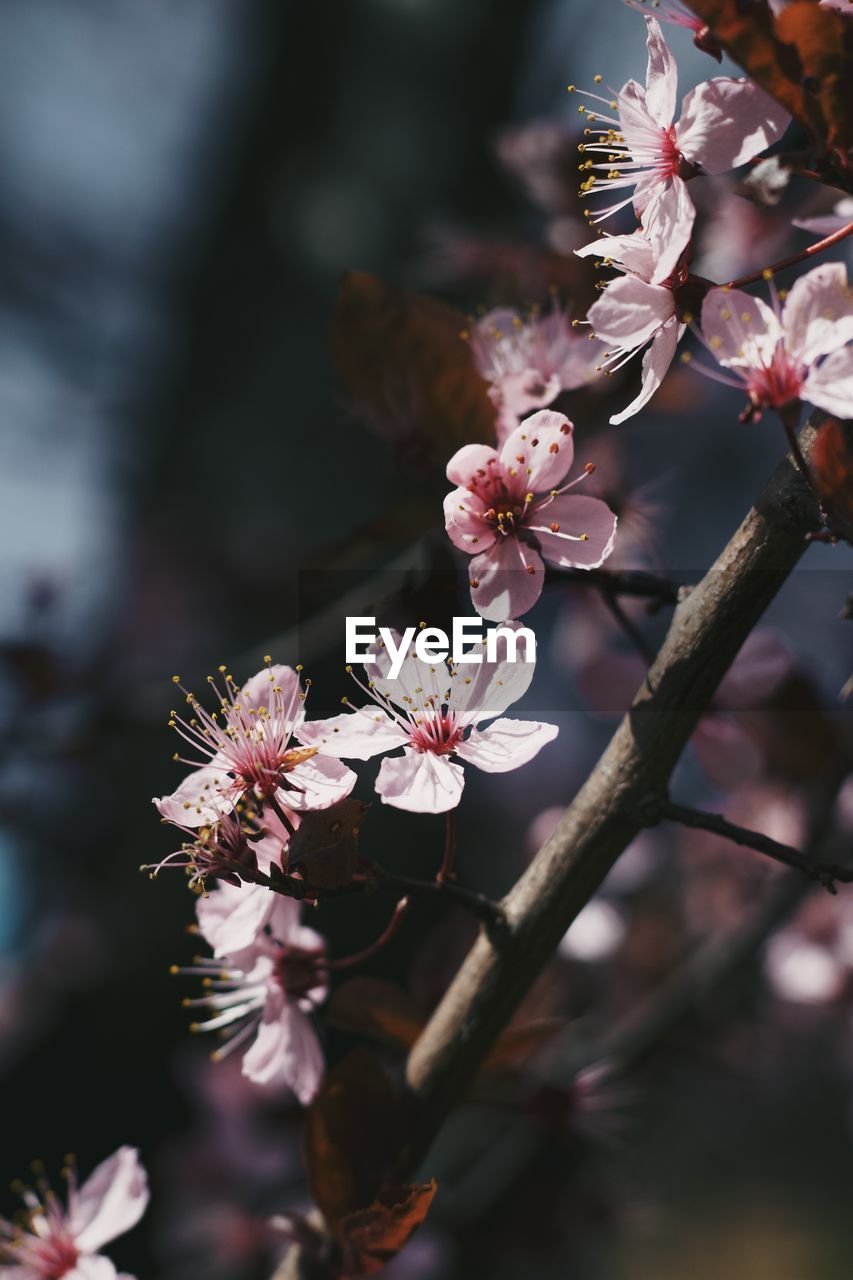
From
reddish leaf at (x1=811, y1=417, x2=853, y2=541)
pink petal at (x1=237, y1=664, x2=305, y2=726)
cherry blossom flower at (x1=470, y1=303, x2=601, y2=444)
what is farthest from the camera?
cherry blossom flower at (x1=470, y1=303, x2=601, y2=444)

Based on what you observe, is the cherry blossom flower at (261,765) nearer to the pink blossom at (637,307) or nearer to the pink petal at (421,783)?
the pink petal at (421,783)

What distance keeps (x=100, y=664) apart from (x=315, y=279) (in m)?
0.87

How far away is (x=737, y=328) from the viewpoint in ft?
1.76

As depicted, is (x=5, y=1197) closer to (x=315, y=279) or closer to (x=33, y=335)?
(x=315, y=279)

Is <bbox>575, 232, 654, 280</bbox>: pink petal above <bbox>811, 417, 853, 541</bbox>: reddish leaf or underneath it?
above

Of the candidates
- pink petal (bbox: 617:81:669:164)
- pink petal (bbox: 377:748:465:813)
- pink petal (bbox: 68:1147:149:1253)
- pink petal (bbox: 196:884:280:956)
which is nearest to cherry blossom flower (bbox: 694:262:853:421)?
pink petal (bbox: 617:81:669:164)

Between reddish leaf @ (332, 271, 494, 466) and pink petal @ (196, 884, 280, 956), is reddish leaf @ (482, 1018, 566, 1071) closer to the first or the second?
pink petal @ (196, 884, 280, 956)

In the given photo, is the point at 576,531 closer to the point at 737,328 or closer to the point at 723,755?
the point at 737,328

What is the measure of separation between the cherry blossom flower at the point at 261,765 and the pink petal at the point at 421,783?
2 centimetres

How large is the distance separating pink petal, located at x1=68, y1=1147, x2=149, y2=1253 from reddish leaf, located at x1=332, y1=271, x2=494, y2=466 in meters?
0.53

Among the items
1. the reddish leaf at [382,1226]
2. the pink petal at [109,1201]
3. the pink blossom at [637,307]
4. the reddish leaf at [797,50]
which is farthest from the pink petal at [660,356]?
the pink petal at [109,1201]

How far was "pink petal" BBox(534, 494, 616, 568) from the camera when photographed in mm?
A: 589

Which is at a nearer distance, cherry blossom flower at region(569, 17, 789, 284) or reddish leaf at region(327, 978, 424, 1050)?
cherry blossom flower at region(569, 17, 789, 284)

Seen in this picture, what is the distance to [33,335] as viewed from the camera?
2.96m
